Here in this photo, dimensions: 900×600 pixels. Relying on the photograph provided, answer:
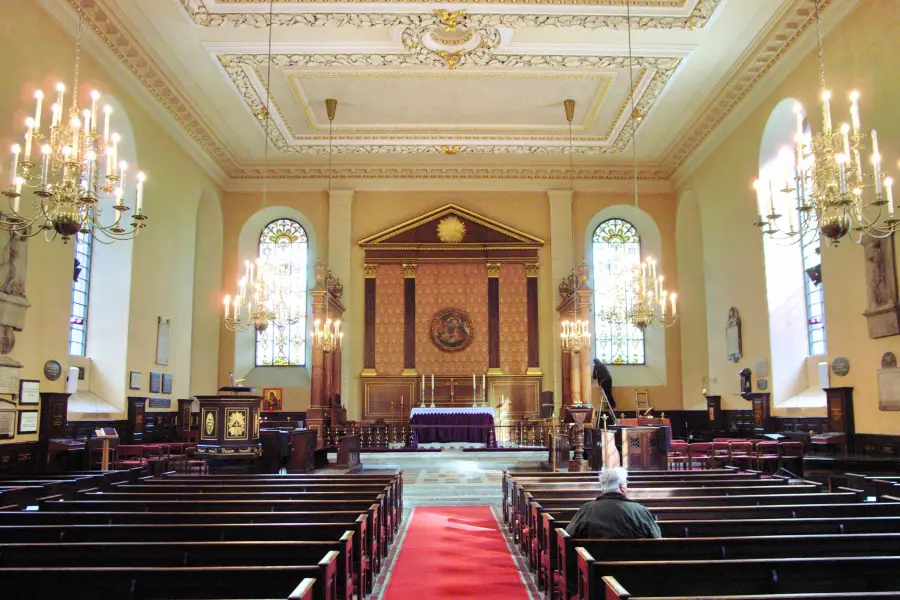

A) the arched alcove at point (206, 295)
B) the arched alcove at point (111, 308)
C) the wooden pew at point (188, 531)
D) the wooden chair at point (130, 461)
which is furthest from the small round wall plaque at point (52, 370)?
the arched alcove at point (206, 295)

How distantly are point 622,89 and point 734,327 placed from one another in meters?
5.63

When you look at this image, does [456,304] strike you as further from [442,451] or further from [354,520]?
[354,520]

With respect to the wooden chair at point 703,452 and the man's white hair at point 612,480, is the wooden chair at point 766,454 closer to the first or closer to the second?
the wooden chair at point 703,452

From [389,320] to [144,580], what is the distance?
15.8 meters

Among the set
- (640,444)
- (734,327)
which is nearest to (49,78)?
(640,444)

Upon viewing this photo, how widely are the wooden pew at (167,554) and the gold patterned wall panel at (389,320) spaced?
14.6m

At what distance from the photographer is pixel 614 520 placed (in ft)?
15.2

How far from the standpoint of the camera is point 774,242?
14.2 m

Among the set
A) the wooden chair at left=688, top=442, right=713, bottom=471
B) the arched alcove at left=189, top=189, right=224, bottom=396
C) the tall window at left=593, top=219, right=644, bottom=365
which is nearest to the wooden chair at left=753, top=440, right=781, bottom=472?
the wooden chair at left=688, top=442, right=713, bottom=471

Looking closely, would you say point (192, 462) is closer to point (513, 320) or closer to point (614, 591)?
point (513, 320)

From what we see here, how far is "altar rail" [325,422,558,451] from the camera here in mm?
17095

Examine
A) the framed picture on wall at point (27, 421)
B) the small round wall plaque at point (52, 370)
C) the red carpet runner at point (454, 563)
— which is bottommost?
the red carpet runner at point (454, 563)

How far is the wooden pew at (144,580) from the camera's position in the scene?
344cm

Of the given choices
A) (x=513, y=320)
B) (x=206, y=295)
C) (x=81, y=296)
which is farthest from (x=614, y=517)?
(x=206, y=295)
